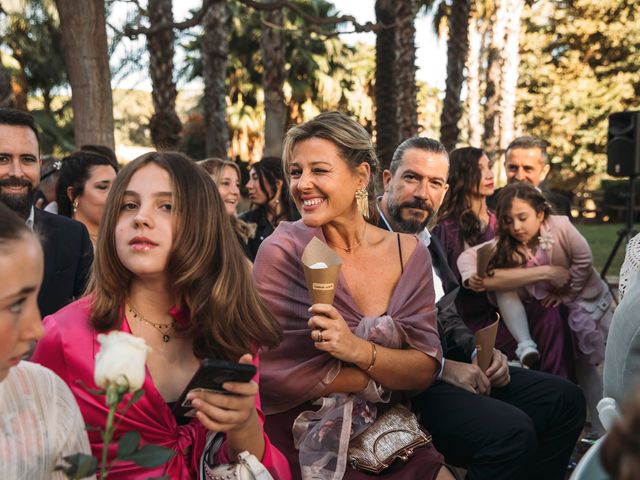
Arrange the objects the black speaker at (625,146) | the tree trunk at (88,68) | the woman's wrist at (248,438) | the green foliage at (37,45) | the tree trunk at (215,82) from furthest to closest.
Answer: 1. the green foliage at (37,45)
2. the tree trunk at (215,82)
3. the black speaker at (625,146)
4. the tree trunk at (88,68)
5. the woman's wrist at (248,438)

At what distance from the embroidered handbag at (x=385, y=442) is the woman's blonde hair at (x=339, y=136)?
3.76 feet

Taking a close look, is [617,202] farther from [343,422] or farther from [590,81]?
[343,422]

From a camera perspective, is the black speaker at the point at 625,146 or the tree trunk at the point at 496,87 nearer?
the black speaker at the point at 625,146

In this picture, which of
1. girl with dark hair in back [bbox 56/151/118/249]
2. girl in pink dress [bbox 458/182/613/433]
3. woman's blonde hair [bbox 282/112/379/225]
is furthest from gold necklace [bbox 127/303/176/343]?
girl with dark hair in back [bbox 56/151/118/249]

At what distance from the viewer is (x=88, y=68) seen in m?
6.70

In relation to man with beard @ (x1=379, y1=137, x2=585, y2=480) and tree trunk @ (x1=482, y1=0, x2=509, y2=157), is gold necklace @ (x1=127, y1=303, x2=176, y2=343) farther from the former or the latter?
tree trunk @ (x1=482, y1=0, x2=509, y2=157)

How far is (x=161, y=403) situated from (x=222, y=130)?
A: 41.1 ft

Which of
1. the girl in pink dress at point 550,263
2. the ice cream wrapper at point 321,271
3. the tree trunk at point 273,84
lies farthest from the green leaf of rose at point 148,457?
the tree trunk at point 273,84

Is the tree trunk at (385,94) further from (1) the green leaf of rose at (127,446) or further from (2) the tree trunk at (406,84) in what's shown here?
(1) the green leaf of rose at (127,446)

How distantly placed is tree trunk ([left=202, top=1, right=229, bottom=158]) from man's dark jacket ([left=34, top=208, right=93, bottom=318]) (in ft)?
33.3

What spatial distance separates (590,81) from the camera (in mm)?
36156

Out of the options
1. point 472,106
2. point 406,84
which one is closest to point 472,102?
point 472,106

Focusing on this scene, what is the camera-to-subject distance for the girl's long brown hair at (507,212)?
5.19 m

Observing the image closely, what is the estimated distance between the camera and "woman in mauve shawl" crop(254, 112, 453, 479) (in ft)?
9.57
